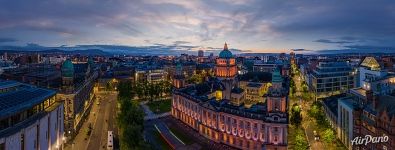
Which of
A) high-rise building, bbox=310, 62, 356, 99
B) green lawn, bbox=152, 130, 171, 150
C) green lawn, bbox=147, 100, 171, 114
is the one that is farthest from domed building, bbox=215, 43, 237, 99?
green lawn, bbox=152, 130, 171, 150

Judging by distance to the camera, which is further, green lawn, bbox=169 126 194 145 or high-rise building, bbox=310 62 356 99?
high-rise building, bbox=310 62 356 99

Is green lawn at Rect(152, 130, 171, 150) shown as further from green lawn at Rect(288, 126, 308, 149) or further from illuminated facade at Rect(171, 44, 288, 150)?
green lawn at Rect(288, 126, 308, 149)

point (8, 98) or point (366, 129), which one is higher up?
point (8, 98)

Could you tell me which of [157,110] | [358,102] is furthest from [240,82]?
[358,102]

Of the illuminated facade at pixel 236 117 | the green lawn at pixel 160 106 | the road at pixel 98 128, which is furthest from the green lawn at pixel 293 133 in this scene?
the green lawn at pixel 160 106

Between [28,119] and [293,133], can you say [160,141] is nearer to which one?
[28,119]

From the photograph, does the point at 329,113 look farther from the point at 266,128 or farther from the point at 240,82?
the point at 240,82

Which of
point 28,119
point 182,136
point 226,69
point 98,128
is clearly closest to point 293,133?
point 182,136
